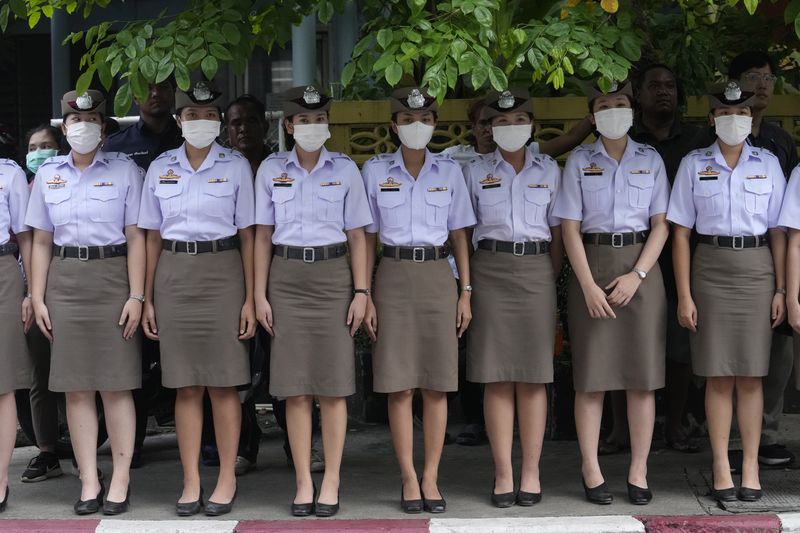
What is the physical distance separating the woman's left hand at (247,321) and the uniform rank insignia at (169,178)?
697 millimetres

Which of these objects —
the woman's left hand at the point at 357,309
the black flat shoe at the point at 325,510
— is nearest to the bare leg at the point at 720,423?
the woman's left hand at the point at 357,309

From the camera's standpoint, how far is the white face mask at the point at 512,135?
598cm

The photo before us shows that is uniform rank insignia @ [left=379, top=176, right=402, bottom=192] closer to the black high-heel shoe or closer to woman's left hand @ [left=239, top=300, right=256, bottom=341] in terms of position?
woman's left hand @ [left=239, top=300, right=256, bottom=341]

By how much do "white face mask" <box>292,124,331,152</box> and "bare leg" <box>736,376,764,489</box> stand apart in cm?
240

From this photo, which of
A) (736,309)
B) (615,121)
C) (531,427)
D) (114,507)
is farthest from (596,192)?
(114,507)

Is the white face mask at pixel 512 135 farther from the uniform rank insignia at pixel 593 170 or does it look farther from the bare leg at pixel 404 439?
the bare leg at pixel 404 439

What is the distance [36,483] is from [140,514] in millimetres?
1047

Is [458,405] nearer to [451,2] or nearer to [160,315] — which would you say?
[160,315]

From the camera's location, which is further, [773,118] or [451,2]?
[773,118]

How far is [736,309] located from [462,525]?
5.59 feet

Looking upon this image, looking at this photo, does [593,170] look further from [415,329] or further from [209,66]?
[209,66]

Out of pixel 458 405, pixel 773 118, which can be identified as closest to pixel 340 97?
pixel 458 405

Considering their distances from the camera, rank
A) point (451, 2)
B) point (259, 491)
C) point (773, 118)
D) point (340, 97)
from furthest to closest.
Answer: point (340, 97) → point (773, 118) → point (259, 491) → point (451, 2)

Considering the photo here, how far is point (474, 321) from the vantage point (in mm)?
6105
